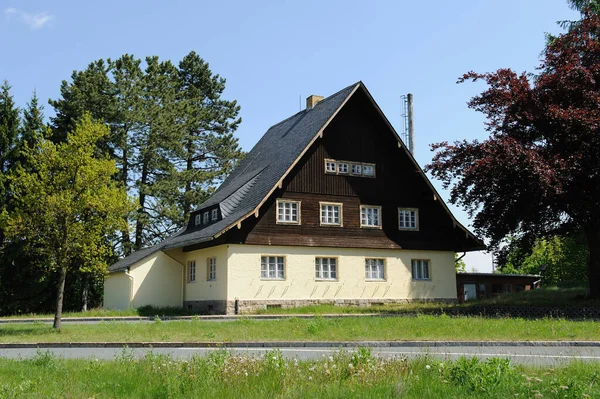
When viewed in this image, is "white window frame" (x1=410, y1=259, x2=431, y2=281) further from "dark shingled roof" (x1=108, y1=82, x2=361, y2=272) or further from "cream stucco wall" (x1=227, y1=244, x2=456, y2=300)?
"dark shingled roof" (x1=108, y1=82, x2=361, y2=272)

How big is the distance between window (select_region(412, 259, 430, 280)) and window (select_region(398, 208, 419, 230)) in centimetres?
187

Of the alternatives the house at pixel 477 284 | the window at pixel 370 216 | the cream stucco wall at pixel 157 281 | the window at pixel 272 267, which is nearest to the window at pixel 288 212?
the window at pixel 272 267

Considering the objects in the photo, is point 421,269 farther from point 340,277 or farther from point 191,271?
point 191,271

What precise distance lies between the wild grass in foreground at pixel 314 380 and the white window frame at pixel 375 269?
23322mm

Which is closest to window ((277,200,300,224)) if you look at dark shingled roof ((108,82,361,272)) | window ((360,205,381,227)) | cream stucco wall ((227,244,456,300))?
dark shingled roof ((108,82,361,272))

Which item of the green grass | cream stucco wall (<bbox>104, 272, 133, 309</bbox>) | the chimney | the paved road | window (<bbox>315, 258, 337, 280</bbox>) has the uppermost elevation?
the chimney

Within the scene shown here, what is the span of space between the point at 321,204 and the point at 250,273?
538cm

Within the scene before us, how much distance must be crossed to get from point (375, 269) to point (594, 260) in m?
10.7

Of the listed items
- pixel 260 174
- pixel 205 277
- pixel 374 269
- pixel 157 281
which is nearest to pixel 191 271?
pixel 157 281

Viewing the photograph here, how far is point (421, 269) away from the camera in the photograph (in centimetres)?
3475

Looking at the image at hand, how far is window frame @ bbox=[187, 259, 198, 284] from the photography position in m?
33.6

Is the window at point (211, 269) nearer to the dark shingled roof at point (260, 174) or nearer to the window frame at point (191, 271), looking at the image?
the dark shingled roof at point (260, 174)

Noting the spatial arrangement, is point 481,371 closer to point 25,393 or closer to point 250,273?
point 25,393


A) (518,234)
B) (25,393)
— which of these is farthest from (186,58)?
(25,393)
